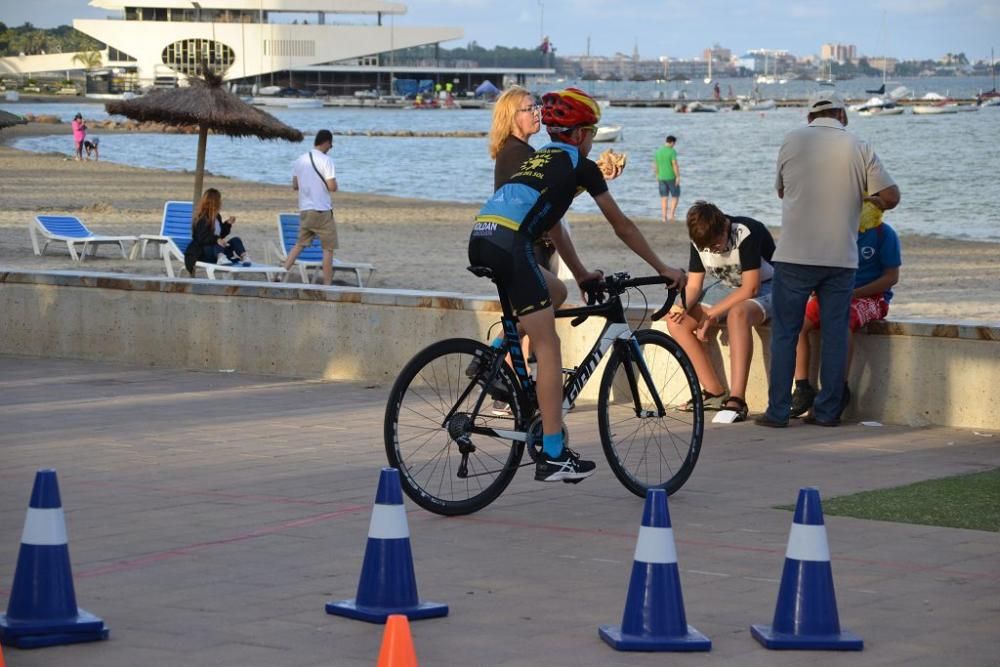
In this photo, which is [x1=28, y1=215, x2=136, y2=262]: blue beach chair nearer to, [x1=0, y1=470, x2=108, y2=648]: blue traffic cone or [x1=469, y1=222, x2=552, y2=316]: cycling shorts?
[x1=469, y1=222, x2=552, y2=316]: cycling shorts

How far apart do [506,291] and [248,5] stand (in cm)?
17077

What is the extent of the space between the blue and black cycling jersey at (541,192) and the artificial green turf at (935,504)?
5.84ft

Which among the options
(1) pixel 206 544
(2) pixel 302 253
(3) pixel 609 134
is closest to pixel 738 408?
(1) pixel 206 544

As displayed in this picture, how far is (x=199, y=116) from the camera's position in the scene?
22.3 meters

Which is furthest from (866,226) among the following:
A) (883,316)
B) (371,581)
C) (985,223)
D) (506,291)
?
(985,223)

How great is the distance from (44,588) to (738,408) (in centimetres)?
548

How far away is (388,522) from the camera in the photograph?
5.16 metres

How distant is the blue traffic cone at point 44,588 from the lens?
493 cm

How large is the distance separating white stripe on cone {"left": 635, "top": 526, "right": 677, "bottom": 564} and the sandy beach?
616 centimetres

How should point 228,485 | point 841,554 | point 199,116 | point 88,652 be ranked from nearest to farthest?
point 88,652 → point 841,554 → point 228,485 → point 199,116

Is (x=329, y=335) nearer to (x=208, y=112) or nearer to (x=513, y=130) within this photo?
(x=513, y=130)

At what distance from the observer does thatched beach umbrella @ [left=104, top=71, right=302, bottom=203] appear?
22.3 metres

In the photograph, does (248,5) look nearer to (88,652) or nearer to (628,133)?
(628,133)

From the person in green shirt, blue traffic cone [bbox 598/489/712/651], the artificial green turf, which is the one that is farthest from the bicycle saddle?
the person in green shirt
